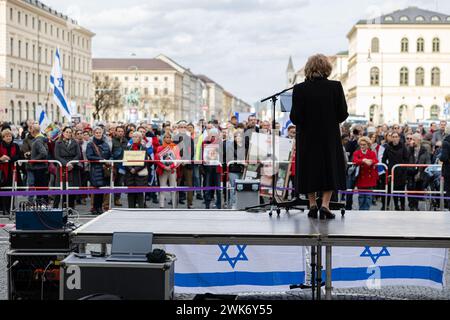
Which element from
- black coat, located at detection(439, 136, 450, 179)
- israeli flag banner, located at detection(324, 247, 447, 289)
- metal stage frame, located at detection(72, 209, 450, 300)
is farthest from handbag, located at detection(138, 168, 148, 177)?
israeli flag banner, located at detection(324, 247, 447, 289)

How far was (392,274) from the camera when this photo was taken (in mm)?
9641

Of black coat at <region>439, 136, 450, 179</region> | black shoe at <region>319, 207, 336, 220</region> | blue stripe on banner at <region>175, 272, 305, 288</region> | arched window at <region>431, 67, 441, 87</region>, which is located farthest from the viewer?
arched window at <region>431, 67, 441, 87</region>

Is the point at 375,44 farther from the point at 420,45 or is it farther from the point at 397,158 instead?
the point at 397,158

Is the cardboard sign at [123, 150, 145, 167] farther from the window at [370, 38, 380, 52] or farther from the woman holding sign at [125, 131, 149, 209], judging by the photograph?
the window at [370, 38, 380, 52]

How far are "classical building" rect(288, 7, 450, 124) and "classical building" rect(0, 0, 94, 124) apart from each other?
154 feet

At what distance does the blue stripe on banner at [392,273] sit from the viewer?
375 inches

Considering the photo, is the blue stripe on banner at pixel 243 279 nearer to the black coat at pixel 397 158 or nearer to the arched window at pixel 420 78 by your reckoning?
the black coat at pixel 397 158

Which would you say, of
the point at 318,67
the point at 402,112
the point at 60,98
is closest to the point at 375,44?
the point at 402,112

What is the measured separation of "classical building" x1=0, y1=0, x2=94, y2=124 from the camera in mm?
108812

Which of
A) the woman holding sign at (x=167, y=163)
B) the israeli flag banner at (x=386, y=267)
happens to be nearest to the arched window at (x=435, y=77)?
the woman holding sign at (x=167, y=163)

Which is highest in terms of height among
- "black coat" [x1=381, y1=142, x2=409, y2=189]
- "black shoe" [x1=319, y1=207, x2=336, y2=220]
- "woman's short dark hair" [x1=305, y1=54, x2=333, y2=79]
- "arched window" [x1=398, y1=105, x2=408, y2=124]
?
"arched window" [x1=398, y1=105, x2=408, y2=124]

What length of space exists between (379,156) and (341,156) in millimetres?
11269

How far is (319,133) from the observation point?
867 centimetres

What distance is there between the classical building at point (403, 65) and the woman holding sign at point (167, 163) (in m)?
108
